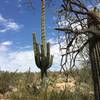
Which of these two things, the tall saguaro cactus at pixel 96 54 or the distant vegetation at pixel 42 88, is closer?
the tall saguaro cactus at pixel 96 54

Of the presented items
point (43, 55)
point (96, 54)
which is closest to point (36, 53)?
point (43, 55)

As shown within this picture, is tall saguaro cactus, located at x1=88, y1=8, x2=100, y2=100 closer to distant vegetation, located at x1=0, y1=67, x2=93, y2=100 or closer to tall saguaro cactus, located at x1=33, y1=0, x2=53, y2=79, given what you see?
distant vegetation, located at x1=0, y1=67, x2=93, y2=100

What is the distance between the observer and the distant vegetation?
1552cm

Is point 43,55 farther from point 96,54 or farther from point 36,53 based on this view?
point 96,54

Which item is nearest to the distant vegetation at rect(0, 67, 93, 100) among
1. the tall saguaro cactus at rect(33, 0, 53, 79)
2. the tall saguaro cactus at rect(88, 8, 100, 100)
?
the tall saguaro cactus at rect(33, 0, 53, 79)

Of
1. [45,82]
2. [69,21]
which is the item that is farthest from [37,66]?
[69,21]

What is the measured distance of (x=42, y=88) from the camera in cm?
1817

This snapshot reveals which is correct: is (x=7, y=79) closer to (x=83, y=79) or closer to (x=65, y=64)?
(x=83, y=79)

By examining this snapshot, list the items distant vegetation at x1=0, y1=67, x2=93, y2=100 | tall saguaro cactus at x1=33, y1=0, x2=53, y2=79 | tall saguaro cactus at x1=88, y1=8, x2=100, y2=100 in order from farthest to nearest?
1. tall saguaro cactus at x1=33, y1=0, x2=53, y2=79
2. distant vegetation at x1=0, y1=67, x2=93, y2=100
3. tall saguaro cactus at x1=88, y1=8, x2=100, y2=100

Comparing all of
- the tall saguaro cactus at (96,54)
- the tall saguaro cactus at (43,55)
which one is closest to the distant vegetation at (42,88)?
the tall saguaro cactus at (43,55)

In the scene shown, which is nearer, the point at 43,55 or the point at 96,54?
the point at 96,54

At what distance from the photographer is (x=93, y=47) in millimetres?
8641

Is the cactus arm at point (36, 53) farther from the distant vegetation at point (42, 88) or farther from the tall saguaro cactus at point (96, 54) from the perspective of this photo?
the tall saguaro cactus at point (96, 54)

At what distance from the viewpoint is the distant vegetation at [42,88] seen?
1552cm
